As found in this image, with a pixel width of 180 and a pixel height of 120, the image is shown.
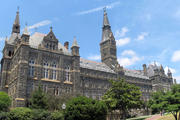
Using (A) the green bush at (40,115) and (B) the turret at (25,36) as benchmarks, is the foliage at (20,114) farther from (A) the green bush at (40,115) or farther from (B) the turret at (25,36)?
(B) the turret at (25,36)

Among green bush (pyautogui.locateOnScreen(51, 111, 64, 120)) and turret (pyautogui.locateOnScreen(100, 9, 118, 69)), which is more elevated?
turret (pyautogui.locateOnScreen(100, 9, 118, 69))

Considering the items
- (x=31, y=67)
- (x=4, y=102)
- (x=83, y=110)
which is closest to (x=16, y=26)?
(x=31, y=67)

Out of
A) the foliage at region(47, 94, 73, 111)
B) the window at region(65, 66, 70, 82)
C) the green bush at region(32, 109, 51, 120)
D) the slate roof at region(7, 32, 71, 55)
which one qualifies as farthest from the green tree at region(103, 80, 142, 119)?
the slate roof at region(7, 32, 71, 55)

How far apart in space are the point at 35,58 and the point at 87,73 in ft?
71.1

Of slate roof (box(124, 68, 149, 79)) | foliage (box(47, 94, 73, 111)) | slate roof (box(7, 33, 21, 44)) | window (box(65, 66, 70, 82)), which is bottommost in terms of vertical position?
foliage (box(47, 94, 73, 111))

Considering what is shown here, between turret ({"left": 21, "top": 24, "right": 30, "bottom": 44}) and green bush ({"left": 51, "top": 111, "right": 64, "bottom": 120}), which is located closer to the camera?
green bush ({"left": 51, "top": 111, "right": 64, "bottom": 120})

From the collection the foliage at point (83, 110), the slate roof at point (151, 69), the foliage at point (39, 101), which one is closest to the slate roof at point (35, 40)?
the foliage at point (39, 101)

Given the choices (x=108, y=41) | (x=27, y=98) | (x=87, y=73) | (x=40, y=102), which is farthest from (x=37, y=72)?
(x=108, y=41)

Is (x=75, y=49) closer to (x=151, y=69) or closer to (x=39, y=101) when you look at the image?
(x=39, y=101)

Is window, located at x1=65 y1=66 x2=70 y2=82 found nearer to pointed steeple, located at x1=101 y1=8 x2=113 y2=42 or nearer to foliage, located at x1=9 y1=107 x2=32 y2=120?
foliage, located at x1=9 y1=107 x2=32 y2=120

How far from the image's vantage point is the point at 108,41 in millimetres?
91562

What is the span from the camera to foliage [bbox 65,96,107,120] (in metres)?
40.8

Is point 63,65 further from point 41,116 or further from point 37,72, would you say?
point 41,116

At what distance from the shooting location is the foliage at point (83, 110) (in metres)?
40.8
